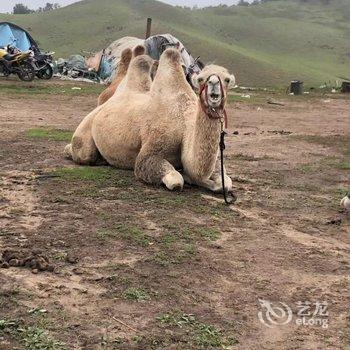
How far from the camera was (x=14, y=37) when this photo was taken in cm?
2219

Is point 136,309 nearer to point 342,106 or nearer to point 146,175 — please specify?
point 146,175

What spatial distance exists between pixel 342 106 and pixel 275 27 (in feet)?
111

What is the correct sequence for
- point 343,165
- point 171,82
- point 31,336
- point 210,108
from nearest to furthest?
point 31,336, point 210,108, point 171,82, point 343,165

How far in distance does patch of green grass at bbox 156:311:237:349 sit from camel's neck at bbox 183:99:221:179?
2.55 metres

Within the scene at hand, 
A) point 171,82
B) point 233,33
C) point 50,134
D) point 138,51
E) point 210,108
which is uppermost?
point 233,33

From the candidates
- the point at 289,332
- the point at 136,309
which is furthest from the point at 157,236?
the point at 289,332

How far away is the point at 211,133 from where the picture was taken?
5688mm

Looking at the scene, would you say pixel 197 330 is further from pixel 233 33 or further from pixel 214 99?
pixel 233 33

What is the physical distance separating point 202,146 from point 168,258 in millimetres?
1787

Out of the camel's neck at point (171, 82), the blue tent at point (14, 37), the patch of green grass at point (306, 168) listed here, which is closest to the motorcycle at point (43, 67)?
the blue tent at point (14, 37)

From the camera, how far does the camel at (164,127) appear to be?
5703mm

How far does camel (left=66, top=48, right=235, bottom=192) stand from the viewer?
570 cm

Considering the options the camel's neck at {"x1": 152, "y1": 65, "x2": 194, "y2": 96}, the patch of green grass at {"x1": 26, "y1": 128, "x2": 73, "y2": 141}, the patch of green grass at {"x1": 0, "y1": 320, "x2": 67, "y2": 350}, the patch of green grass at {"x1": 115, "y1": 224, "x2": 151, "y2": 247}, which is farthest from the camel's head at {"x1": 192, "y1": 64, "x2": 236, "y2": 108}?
the patch of green grass at {"x1": 26, "y1": 128, "x2": 73, "y2": 141}

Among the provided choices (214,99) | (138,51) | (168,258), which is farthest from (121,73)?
(168,258)
